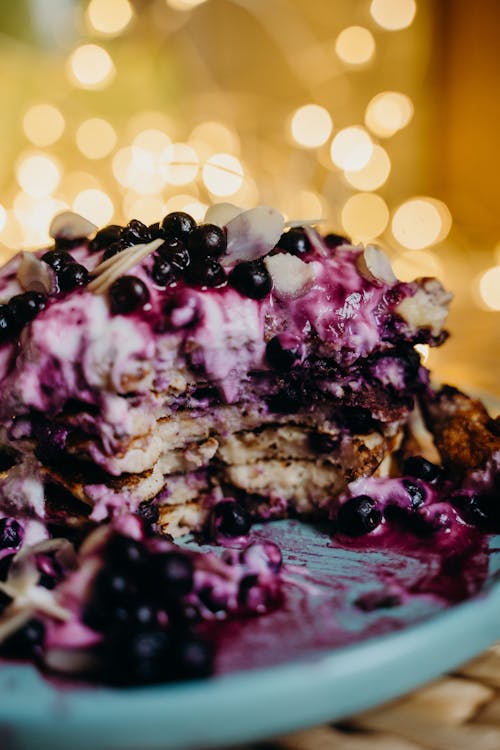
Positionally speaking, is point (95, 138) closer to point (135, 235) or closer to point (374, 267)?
point (135, 235)

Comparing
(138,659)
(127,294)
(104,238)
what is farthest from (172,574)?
(104,238)

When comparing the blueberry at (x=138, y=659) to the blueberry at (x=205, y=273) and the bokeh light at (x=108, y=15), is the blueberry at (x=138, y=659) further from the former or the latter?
the bokeh light at (x=108, y=15)

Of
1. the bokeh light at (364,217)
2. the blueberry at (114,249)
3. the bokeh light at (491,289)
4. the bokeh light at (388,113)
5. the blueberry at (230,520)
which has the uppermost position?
the bokeh light at (388,113)

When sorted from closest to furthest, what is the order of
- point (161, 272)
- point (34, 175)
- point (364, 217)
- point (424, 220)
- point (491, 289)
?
point (161, 272) → point (491, 289) → point (34, 175) → point (424, 220) → point (364, 217)

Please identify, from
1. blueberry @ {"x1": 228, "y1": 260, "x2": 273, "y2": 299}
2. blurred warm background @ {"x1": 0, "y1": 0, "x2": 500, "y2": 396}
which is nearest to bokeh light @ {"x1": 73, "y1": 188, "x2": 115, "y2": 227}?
blurred warm background @ {"x1": 0, "y1": 0, "x2": 500, "y2": 396}

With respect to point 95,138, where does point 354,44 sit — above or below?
above

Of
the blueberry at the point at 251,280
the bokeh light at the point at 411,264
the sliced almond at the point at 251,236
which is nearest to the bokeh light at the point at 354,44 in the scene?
the bokeh light at the point at 411,264

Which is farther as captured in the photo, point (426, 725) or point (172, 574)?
point (172, 574)
